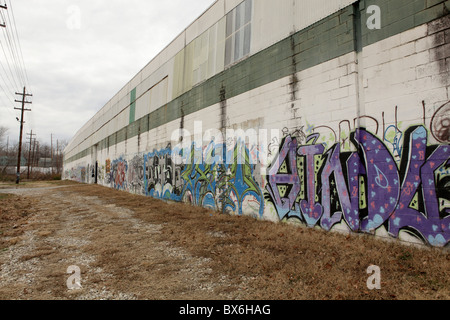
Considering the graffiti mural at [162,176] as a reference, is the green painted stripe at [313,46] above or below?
above

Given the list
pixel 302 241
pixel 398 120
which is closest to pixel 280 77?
pixel 398 120

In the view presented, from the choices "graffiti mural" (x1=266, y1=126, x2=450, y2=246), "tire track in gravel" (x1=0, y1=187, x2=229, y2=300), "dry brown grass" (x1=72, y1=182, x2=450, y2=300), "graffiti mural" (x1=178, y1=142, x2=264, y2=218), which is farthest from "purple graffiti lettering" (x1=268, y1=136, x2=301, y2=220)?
"tire track in gravel" (x1=0, y1=187, x2=229, y2=300)

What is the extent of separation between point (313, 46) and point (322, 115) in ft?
6.12

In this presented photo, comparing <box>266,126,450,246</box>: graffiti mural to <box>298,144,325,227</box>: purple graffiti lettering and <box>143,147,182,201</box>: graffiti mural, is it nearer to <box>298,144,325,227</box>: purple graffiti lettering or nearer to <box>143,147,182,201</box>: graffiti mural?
<box>298,144,325,227</box>: purple graffiti lettering

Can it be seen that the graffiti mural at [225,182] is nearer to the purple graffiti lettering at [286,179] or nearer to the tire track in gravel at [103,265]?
the purple graffiti lettering at [286,179]

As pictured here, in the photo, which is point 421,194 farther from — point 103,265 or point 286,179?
point 103,265

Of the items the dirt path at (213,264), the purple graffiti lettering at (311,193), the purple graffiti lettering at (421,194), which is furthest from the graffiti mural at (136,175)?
the purple graffiti lettering at (421,194)

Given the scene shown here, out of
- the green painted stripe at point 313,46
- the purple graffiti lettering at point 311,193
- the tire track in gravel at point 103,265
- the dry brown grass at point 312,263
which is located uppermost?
the green painted stripe at point 313,46

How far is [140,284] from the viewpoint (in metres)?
3.94

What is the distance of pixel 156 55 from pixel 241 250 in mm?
14254

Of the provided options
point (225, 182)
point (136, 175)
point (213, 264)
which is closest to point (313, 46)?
point (225, 182)

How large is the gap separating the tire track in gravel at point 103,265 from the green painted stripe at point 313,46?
17.9 ft

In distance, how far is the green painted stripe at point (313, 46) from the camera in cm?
496

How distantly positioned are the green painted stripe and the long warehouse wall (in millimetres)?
28
